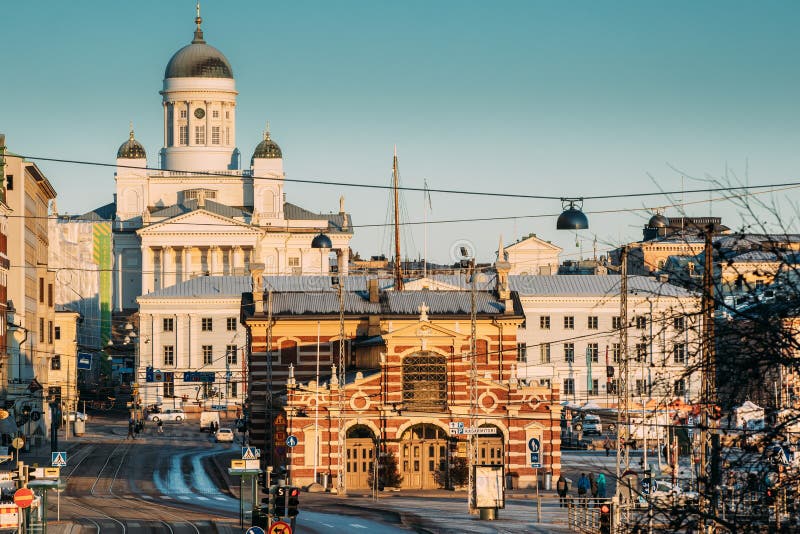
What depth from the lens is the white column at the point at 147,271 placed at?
616 ft

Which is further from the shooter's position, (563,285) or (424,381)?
(563,285)

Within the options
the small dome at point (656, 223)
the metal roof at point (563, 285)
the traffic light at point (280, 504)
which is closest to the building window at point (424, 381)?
the small dome at point (656, 223)

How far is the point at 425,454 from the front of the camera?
262 feet

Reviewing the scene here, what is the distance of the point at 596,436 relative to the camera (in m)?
113

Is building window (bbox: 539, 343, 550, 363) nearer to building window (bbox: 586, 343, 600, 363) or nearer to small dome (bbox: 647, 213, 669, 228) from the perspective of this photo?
building window (bbox: 586, 343, 600, 363)

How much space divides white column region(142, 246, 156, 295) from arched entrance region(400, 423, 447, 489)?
363 feet

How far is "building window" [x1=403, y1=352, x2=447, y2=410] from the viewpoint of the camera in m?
79.8

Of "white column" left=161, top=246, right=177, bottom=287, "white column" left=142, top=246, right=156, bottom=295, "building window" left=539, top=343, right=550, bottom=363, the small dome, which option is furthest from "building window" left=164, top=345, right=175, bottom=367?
the small dome

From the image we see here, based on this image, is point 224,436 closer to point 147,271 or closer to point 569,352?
point 569,352

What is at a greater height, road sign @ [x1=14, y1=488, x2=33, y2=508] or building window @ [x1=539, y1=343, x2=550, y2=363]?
building window @ [x1=539, y1=343, x2=550, y2=363]

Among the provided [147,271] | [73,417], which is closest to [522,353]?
[73,417]

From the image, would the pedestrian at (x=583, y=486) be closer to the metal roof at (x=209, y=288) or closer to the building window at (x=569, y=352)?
the building window at (x=569, y=352)

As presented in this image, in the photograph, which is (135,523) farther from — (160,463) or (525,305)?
(525,305)

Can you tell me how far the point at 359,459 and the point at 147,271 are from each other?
369 feet
